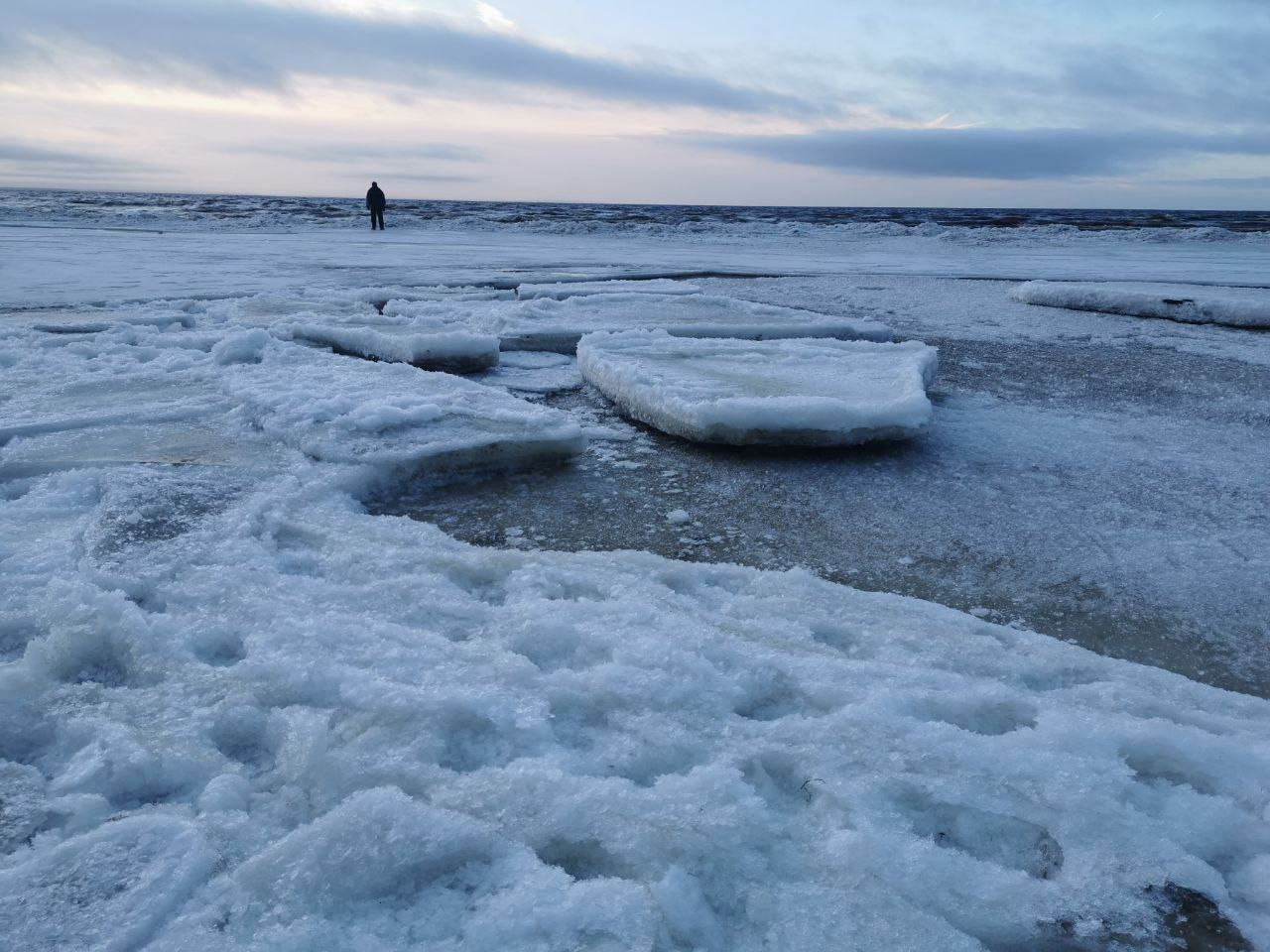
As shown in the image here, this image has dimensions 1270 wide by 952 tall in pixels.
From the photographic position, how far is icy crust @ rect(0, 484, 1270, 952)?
1.07 metres

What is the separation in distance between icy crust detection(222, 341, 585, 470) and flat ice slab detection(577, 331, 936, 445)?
48cm

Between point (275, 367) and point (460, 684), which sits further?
point (275, 367)

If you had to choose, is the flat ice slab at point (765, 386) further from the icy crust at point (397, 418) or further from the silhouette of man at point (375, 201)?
the silhouette of man at point (375, 201)

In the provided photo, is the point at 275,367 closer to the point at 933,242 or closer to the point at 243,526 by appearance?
the point at 243,526

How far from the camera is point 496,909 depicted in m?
1.05

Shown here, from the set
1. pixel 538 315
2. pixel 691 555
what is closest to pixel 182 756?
pixel 691 555

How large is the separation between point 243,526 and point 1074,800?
195 cm

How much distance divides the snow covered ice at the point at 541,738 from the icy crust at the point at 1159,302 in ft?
15.0

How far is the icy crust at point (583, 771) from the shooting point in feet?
3.50

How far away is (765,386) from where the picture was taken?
3.38 metres

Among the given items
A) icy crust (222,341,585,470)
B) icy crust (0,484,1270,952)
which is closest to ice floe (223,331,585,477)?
icy crust (222,341,585,470)

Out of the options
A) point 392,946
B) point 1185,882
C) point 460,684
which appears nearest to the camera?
point 392,946

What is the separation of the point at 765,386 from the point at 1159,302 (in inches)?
207

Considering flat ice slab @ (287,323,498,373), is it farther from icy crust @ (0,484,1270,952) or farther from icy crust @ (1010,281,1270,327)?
icy crust @ (1010,281,1270,327)
